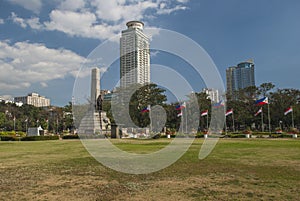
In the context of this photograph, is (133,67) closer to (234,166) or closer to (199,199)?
(234,166)

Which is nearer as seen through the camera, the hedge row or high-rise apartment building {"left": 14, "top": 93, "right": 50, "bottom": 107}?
the hedge row

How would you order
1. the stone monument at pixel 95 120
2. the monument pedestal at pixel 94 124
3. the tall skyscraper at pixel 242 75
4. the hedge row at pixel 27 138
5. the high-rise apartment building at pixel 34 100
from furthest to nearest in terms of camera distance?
1. the high-rise apartment building at pixel 34 100
2. the tall skyscraper at pixel 242 75
3. the stone monument at pixel 95 120
4. the monument pedestal at pixel 94 124
5. the hedge row at pixel 27 138

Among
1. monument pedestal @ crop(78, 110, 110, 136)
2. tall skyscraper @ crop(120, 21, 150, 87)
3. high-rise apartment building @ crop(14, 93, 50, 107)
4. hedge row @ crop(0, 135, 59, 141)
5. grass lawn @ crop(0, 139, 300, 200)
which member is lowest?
hedge row @ crop(0, 135, 59, 141)

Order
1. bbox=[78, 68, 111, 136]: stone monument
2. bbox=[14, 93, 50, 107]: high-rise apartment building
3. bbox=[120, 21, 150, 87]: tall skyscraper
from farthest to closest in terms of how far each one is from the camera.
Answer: bbox=[14, 93, 50, 107]: high-rise apartment building → bbox=[78, 68, 111, 136]: stone monument → bbox=[120, 21, 150, 87]: tall skyscraper

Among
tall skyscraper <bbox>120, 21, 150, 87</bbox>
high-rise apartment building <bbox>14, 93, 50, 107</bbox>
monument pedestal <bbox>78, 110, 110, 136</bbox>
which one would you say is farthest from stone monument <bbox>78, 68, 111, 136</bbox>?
high-rise apartment building <bbox>14, 93, 50, 107</bbox>

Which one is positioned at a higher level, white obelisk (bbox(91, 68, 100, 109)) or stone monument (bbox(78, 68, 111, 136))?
white obelisk (bbox(91, 68, 100, 109))

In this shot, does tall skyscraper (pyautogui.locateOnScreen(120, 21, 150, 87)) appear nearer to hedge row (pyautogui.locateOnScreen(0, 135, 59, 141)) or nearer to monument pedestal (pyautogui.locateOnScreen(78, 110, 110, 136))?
hedge row (pyautogui.locateOnScreen(0, 135, 59, 141))

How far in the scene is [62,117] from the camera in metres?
73.5

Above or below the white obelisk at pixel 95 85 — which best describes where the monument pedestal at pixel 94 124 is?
below

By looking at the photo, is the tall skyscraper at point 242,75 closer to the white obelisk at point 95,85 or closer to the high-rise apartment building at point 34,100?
the white obelisk at point 95,85

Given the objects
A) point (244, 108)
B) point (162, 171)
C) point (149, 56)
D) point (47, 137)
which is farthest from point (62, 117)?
point (162, 171)

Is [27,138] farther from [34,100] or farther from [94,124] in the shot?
[34,100]

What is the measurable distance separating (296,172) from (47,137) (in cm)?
2948

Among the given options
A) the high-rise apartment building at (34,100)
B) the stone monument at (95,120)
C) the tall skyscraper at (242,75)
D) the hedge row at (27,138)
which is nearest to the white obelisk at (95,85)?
the stone monument at (95,120)
